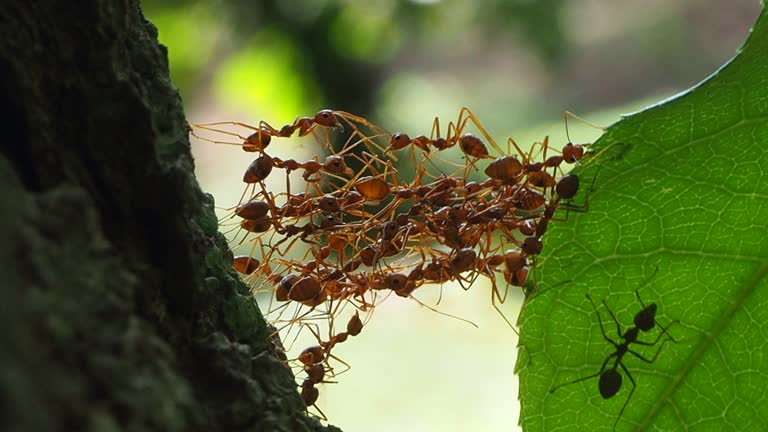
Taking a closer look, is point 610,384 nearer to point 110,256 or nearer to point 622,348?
point 622,348

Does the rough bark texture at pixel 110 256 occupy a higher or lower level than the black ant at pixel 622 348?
lower

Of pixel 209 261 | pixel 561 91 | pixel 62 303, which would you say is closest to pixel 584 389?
pixel 209 261

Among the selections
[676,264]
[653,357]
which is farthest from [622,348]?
[676,264]

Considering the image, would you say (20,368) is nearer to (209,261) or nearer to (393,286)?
(209,261)

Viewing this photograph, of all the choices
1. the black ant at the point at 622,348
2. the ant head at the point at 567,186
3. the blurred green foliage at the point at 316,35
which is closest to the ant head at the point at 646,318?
the black ant at the point at 622,348

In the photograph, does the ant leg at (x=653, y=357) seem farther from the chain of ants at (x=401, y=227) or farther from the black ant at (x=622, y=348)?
the chain of ants at (x=401, y=227)

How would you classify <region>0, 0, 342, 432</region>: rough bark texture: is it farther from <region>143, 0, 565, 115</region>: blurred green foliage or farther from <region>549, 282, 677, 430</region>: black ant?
<region>143, 0, 565, 115</region>: blurred green foliage

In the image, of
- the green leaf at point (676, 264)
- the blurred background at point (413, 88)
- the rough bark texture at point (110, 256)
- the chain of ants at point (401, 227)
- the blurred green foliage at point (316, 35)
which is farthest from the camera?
the blurred green foliage at point (316, 35)
